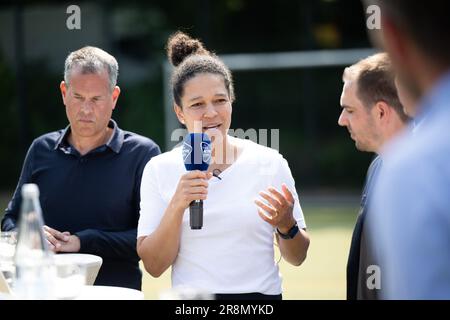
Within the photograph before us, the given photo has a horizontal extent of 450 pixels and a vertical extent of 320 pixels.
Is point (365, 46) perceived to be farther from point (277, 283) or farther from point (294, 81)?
point (277, 283)

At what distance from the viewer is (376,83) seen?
3.00 m

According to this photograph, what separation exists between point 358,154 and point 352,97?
13.2 metres

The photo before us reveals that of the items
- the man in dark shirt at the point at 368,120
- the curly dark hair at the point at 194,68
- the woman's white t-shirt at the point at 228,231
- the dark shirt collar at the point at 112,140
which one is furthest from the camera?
the dark shirt collar at the point at 112,140

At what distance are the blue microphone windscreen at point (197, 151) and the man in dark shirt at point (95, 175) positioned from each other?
726mm

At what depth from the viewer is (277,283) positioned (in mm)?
3133

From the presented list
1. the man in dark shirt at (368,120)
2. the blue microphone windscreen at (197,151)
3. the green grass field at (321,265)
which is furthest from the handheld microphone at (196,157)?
the green grass field at (321,265)

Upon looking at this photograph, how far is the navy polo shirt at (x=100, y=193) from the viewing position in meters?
3.70

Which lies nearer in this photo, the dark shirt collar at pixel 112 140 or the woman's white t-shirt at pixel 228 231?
the woman's white t-shirt at pixel 228 231

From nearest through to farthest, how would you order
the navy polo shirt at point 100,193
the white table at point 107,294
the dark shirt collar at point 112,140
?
the white table at point 107,294
the navy polo shirt at point 100,193
the dark shirt collar at point 112,140

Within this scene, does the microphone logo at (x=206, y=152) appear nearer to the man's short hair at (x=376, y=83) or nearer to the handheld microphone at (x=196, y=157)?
the handheld microphone at (x=196, y=157)

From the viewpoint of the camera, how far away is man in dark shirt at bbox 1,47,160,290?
3703mm

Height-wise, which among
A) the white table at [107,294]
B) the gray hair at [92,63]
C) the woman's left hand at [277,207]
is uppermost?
the gray hair at [92,63]

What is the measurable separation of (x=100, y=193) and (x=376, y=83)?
1450 millimetres

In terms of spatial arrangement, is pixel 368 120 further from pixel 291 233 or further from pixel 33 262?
pixel 33 262
